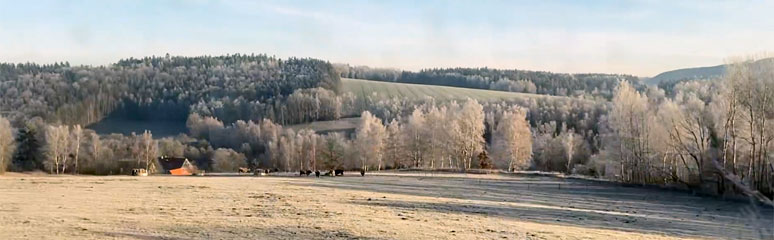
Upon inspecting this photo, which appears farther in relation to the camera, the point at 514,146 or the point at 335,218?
the point at 514,146

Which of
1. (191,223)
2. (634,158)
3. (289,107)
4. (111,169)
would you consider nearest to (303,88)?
(289,107)

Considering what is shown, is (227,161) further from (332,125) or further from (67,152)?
(332,125)

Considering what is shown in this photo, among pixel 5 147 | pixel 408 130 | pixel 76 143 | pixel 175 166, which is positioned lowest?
pixel 175 166

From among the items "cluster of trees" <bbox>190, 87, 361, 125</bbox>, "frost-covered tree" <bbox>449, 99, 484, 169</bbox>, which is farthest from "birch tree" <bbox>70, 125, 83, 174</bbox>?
"frost-covered tree" <bbox>449, 99, 484, 169</bbox>

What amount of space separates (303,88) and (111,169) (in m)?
89.1

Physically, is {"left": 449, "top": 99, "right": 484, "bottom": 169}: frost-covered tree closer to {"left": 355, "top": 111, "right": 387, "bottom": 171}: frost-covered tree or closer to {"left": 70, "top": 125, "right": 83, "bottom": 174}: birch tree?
{"left": 355, "top": 111, "right": 387, "bottom": 171}: frost-covered tree

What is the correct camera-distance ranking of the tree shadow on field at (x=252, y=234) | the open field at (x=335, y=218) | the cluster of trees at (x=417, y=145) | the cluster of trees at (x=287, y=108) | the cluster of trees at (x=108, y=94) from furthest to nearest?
the cluster of trees at (x=287, y=108) < the cluster of trees at (x=108, y=94) < the cluster of trees at (x=417, y=145) < the open field at (x=335, y=218) < the tree shadow on field at (x=252, y=234)

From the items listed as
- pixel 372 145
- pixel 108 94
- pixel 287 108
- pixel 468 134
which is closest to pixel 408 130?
pixel 372 145

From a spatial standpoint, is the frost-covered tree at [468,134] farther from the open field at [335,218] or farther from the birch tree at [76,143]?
the birch tree at [76,143]

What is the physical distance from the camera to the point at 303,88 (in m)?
186

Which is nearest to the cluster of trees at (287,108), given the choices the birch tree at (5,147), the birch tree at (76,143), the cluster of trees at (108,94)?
the cluster of trees at (108,94)

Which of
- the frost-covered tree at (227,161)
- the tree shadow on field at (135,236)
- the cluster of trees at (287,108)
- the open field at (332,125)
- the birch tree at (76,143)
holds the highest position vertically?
the cluster of trees at (287,108)

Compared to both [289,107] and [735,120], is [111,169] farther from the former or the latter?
[735,120]

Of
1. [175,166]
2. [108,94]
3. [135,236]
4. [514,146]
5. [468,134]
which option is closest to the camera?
[135,236]
